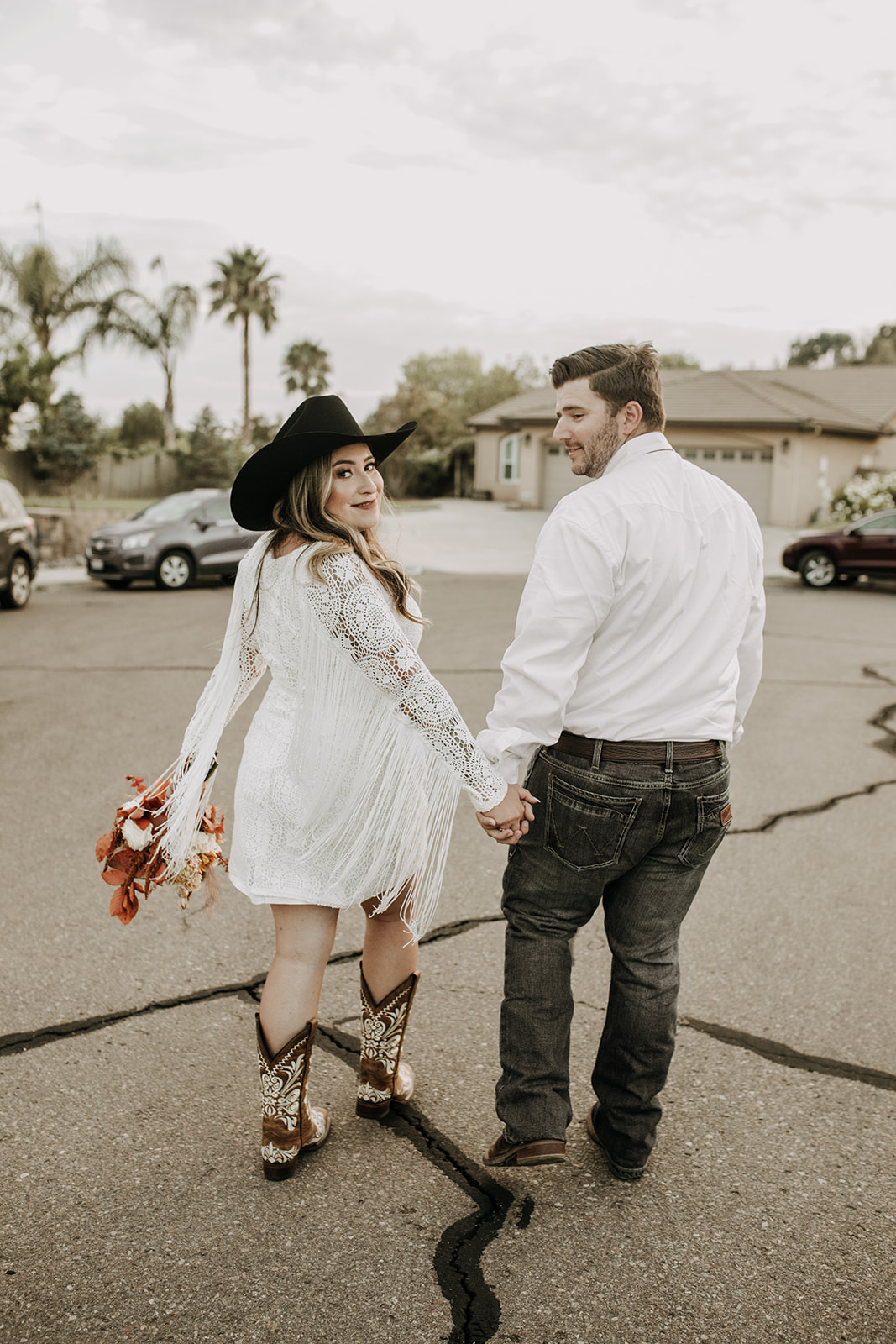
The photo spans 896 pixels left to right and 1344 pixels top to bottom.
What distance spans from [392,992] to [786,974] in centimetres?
169

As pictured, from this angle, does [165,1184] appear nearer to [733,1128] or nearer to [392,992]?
[392,992]

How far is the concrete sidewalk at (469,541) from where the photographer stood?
20.2 metres

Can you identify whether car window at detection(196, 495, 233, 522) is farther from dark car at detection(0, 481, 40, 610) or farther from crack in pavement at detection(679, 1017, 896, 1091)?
crack in pavement at detection(679, 1017, 896, 1091)

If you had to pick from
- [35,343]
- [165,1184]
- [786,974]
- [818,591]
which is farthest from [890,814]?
[35,343]

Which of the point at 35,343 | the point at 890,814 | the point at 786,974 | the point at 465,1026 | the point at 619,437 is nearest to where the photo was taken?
the point at 619,437

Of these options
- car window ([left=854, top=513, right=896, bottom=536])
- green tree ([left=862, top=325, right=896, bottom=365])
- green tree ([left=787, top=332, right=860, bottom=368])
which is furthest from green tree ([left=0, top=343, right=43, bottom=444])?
green tree ([left=787, top=332, right=860, bottom=368])

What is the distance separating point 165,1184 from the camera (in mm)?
2566

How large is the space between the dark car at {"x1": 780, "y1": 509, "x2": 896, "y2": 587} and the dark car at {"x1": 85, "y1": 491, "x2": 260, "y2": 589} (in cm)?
950

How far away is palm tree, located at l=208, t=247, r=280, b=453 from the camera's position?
38125mm

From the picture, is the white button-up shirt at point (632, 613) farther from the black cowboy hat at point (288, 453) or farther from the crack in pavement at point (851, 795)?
the crack in pavement at point (851, 795)

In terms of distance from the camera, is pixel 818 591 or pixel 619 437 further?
pixel 818 591

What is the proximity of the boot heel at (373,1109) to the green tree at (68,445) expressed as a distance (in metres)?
21.4

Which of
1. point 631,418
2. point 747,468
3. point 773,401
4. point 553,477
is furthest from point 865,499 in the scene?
point 631,418

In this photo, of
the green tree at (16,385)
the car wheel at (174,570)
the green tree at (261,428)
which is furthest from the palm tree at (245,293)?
the car wheel at (174,570)
